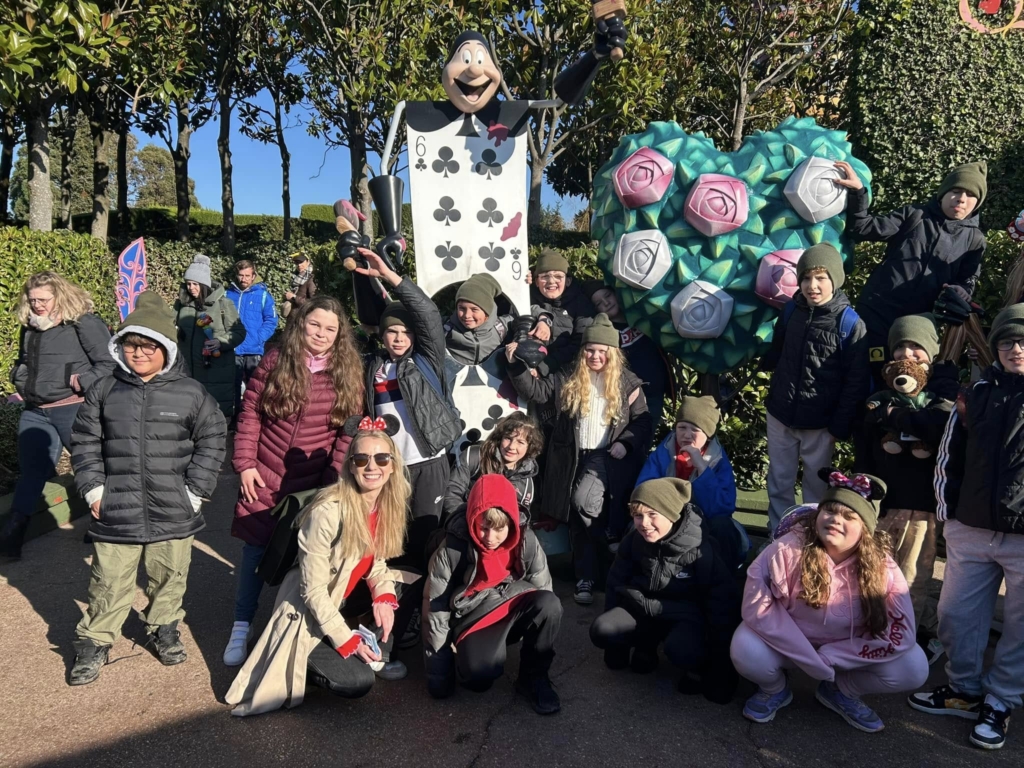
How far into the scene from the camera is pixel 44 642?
3295 mm

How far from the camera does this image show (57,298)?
4.21m

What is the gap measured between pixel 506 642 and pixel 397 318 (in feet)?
5.27

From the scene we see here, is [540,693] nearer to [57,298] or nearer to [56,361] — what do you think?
[56,361]

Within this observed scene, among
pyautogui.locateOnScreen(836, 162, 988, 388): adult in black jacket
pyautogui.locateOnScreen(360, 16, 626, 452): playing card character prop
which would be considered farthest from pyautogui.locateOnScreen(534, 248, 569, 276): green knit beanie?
pyautogui.locateOnScreen(836, 162, 988, 388): adult in black jacket

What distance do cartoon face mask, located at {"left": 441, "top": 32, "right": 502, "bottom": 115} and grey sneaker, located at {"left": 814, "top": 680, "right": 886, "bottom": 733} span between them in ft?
11.8

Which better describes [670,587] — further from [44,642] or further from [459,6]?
[459,6]

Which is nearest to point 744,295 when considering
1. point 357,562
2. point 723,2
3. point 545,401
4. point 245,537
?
point 545,401

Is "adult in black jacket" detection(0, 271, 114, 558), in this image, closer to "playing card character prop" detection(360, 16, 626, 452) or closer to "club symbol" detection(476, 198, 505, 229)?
"playing card character prop" detection(360, 16, 626, 452)

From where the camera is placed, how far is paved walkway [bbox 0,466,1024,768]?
2.50 m

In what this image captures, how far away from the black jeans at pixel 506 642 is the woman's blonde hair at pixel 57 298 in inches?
124

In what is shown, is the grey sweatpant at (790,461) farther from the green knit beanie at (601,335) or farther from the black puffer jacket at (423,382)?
the black puffer jacket at (423,382)

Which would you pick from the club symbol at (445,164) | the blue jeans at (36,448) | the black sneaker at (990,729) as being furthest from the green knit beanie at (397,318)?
the black sneaker at (990,729)

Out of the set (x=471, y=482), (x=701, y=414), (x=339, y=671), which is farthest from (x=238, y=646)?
(x=701, y=414)

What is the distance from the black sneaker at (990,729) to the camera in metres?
2.57
